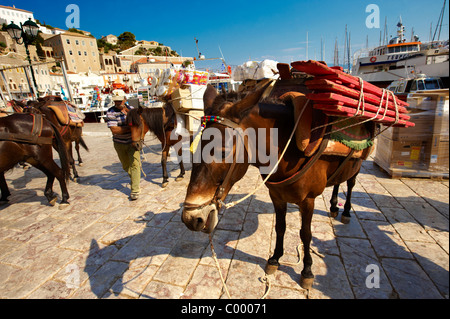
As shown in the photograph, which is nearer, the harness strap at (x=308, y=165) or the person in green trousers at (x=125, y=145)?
the harness strap at (x=308, y=165)

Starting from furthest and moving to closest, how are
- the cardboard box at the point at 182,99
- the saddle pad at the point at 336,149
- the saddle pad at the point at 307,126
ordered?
the cardboard box at the point at 182,99 → the saddle pad at the point at 336,149 → the saddle pad at the point at 307,126

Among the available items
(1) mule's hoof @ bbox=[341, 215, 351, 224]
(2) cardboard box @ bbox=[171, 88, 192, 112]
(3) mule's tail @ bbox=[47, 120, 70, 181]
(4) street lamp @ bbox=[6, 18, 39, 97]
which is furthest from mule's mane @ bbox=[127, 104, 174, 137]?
(4) street lamp @ bbox=[6, 18, 39, 97]

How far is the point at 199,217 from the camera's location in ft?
5.24

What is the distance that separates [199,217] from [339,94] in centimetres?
156

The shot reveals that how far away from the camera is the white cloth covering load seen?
4141 millimetres

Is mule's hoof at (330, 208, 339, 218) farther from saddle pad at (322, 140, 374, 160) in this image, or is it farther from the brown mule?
saddle pad at (322, 140, 374, 160)

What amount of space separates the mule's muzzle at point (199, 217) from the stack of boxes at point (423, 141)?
5.21m

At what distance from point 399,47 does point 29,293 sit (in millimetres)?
41242

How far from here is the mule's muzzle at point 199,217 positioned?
1.59 m

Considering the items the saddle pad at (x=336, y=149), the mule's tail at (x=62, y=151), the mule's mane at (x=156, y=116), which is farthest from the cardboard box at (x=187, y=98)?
the saddle pad at (x=336, y=149)

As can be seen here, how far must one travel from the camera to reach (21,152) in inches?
168

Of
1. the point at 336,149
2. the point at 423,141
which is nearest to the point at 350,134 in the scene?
the point at 336,149

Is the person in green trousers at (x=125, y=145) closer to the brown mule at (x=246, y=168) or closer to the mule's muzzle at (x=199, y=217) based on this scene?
the brown mule at (x=246, y=168)

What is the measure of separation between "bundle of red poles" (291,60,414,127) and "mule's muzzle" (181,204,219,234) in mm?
1269
